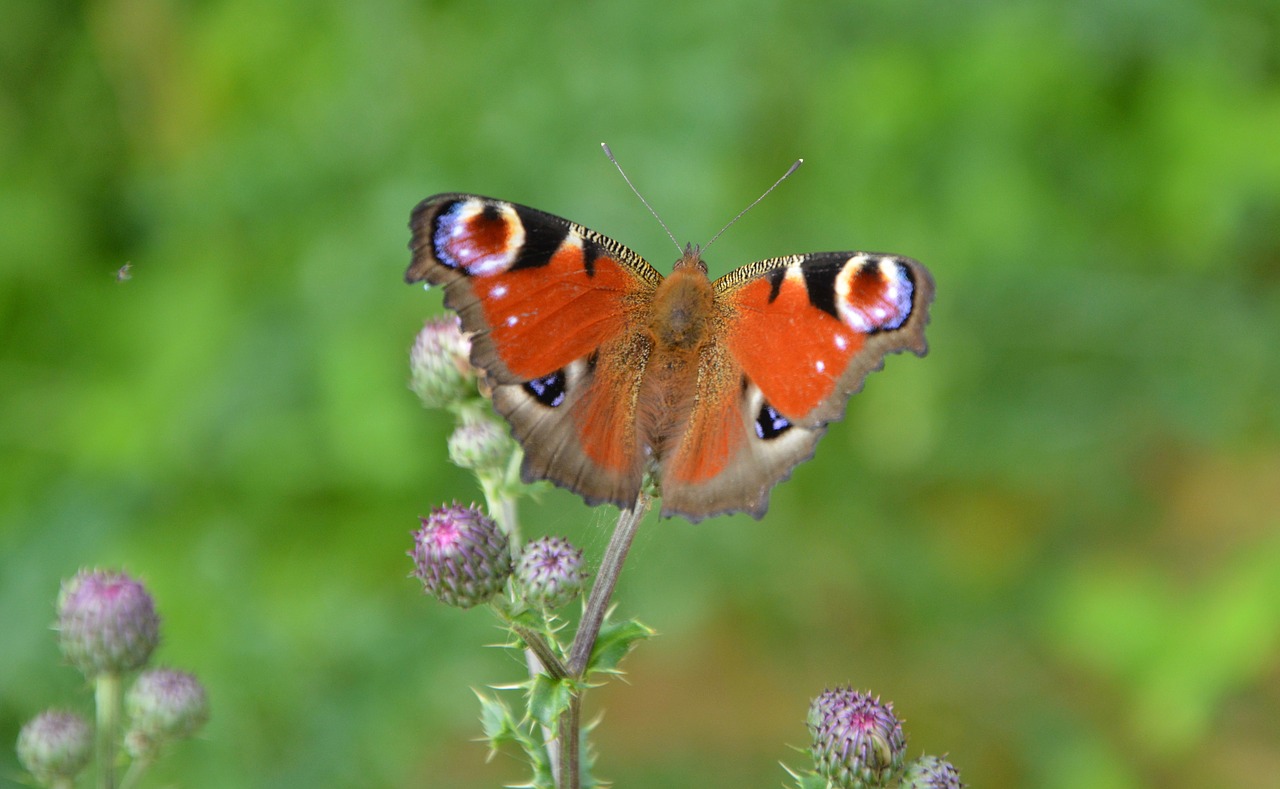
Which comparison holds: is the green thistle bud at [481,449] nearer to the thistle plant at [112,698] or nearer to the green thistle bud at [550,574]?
the green thistle bud at [550,574]

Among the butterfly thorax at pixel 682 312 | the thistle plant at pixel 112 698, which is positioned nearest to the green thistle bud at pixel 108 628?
the thistle plant at pixel 112 698

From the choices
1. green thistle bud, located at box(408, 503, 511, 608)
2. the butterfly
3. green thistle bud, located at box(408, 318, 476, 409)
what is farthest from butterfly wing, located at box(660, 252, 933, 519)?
green thistle bud, located at box(408, 318, 476, 409)

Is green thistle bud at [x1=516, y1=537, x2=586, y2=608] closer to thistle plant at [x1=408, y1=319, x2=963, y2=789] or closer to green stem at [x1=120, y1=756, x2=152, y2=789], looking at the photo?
thistle plant at [x1=408, y1=319, x2=963, y2=789]

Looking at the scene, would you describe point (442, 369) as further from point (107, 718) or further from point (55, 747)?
point (55, 747)

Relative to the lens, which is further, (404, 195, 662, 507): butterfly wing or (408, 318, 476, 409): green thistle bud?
(408, 318, 476, 409): green thistle bud

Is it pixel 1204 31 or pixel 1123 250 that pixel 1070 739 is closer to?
pixel 1123 250
